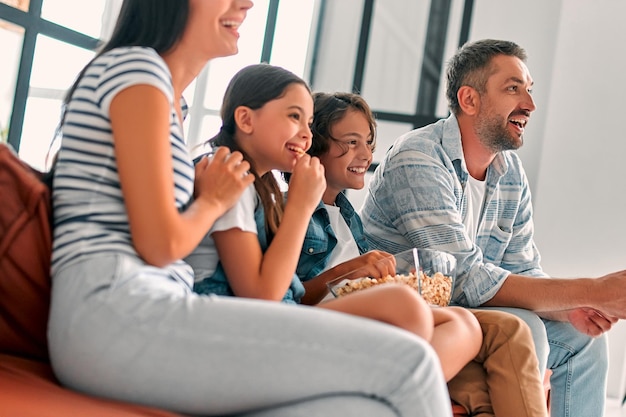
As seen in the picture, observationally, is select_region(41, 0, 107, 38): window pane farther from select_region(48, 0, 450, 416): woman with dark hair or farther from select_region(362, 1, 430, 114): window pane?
select_region(48, 0, 450, 416): woman with dark hair

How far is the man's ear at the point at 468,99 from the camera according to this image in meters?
2.70

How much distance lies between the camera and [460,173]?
2465 mm

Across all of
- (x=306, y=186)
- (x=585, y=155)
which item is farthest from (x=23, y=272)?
(x=585, y=155)

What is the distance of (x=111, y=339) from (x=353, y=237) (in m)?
1.16

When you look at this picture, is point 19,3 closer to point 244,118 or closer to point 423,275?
point 244,118

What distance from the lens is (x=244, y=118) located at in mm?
1818

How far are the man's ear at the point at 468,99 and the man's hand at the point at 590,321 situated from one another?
733 mm

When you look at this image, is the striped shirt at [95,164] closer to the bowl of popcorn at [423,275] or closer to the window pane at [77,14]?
the bowl of popcorn at [423,275]

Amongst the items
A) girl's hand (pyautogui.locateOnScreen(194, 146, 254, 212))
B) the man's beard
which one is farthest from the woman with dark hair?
the man's beard

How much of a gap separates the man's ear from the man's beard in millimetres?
49

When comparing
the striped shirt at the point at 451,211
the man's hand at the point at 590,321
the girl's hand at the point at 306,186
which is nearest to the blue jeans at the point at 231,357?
the girl's hand at the point at 306,186

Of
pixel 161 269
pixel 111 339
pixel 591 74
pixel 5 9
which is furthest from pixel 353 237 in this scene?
pixel 591 74

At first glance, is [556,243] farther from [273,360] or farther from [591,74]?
[273,360]

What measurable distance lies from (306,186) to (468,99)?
132cm
